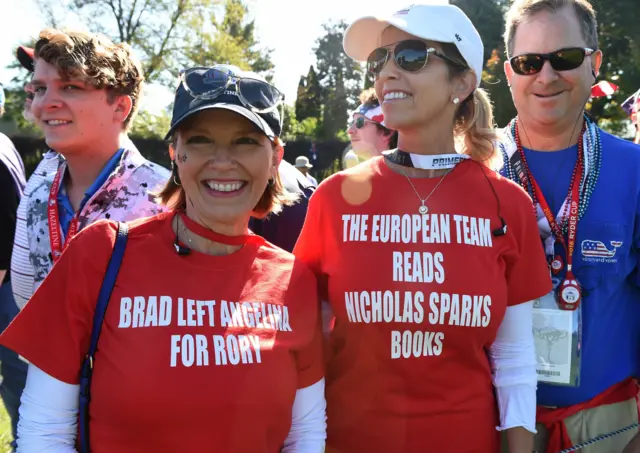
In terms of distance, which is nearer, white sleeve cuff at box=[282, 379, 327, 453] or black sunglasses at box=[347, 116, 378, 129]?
white sleeve cuff at box=[282, 379, 327, 453]

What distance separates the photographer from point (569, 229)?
2525 millimetres

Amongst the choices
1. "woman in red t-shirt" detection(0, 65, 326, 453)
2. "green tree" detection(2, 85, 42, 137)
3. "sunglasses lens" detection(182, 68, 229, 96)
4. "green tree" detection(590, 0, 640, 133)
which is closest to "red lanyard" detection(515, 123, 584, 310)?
"woman in red t-shirt" detection(0, 65, 326, 453)

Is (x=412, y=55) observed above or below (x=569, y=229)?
above

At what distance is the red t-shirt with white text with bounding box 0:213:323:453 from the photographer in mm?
1771

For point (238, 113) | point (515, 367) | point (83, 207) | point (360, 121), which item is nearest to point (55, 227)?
point (83, 207)

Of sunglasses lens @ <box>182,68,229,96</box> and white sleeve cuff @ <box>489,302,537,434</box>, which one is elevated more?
sunglasses lens @ <box>182,68,229,96</box>

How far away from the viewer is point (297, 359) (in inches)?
81.2

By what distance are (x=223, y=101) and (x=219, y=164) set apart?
0.68ft

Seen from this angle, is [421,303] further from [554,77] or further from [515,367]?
[554,77]

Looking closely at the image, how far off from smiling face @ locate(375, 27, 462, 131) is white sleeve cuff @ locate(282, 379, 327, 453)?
104cm

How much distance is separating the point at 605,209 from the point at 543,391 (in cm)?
80

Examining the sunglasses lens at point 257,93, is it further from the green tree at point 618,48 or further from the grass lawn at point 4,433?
the green tree at point 618,48

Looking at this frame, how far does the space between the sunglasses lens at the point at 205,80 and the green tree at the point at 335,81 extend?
38014 mm

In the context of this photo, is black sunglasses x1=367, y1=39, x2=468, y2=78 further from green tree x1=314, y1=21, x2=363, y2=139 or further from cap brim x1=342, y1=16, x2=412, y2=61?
green tree x1=314, y1=21, x2=363, y2=139
